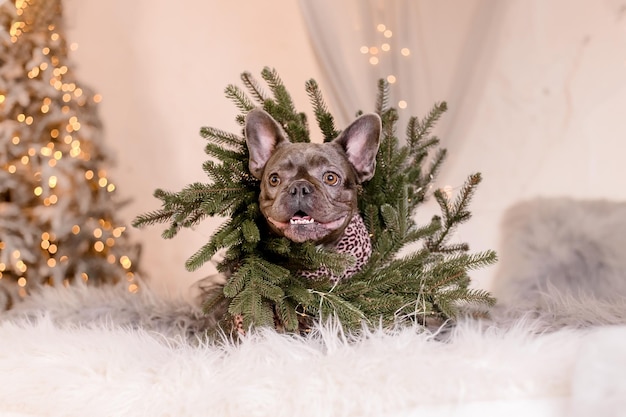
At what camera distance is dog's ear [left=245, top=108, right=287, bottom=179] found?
3.93 feet

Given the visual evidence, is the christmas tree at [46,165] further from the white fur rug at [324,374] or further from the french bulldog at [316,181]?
the french bulldog at [316,181]

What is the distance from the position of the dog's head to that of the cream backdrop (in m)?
0.77

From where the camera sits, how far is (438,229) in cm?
132

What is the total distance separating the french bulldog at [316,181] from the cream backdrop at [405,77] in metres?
0.77

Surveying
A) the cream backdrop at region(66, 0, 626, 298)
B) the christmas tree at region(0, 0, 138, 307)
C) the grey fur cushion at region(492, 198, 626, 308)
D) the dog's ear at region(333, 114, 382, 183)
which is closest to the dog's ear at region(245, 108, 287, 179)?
the dog's ear at region(333, 114, 382, 183)

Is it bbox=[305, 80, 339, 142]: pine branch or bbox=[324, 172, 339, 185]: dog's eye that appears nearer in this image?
bbox=[324, 172, 339, 185]: dog's eye

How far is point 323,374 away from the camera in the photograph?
2.99 ft

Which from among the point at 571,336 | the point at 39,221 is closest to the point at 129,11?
the point at 39,221

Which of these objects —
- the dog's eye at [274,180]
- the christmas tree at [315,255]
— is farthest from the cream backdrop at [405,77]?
the dog's eye at [274,180]

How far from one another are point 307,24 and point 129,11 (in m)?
0.72

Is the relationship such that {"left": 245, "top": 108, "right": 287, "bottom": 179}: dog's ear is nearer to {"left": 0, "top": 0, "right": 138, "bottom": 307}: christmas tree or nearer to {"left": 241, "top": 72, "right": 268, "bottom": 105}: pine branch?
{"left": 241, "top": 72, "right": 268, "bottom": 105}: pine branch

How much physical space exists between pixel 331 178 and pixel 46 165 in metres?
1.21

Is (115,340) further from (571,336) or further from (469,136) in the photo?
(469,136)

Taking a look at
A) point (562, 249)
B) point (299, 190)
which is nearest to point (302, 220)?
point (299, 190)
